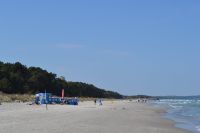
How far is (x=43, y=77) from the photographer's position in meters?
121

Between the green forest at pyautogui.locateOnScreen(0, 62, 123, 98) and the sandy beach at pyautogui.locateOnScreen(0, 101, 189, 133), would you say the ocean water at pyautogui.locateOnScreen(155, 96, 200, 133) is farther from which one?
the green forest at pyautogui.locateOnScreen(0, 62, 123, 98)

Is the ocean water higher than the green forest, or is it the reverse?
the green forest

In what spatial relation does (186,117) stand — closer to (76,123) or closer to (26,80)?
(76,123)

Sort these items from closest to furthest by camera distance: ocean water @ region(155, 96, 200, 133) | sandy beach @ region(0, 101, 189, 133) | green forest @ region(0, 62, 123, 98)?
sandy beach @ region(0, 101, 189, 133), ocean water @ region(155, 96, 200, 133), green forest @ region(0, 62, 123, 98)

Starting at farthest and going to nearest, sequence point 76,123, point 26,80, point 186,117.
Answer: point 26,80 → point 186,117 → point 76,123

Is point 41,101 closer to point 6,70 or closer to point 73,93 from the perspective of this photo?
point 6,70

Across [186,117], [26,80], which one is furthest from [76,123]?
[26,80]

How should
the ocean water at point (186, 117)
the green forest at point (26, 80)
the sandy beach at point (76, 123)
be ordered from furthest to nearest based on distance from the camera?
1. the green forest at point (26, 80)
2. the ocean water at point (186, 117)
3. the sandy beach at point (76, 123)

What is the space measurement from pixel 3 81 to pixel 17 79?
29.7 feet

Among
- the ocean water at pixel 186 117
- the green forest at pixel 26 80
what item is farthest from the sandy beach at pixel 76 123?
the green forest at pixel 26 80

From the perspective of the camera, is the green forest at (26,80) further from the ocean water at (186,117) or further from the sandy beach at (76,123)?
the sandy beach at (76,123)

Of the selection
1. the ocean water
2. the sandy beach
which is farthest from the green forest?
the sandy beach

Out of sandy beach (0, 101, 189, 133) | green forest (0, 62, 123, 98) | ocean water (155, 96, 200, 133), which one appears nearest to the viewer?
sandy beach (0, 101, 189, 133)

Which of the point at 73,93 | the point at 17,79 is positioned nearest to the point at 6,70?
the point at 17,79
